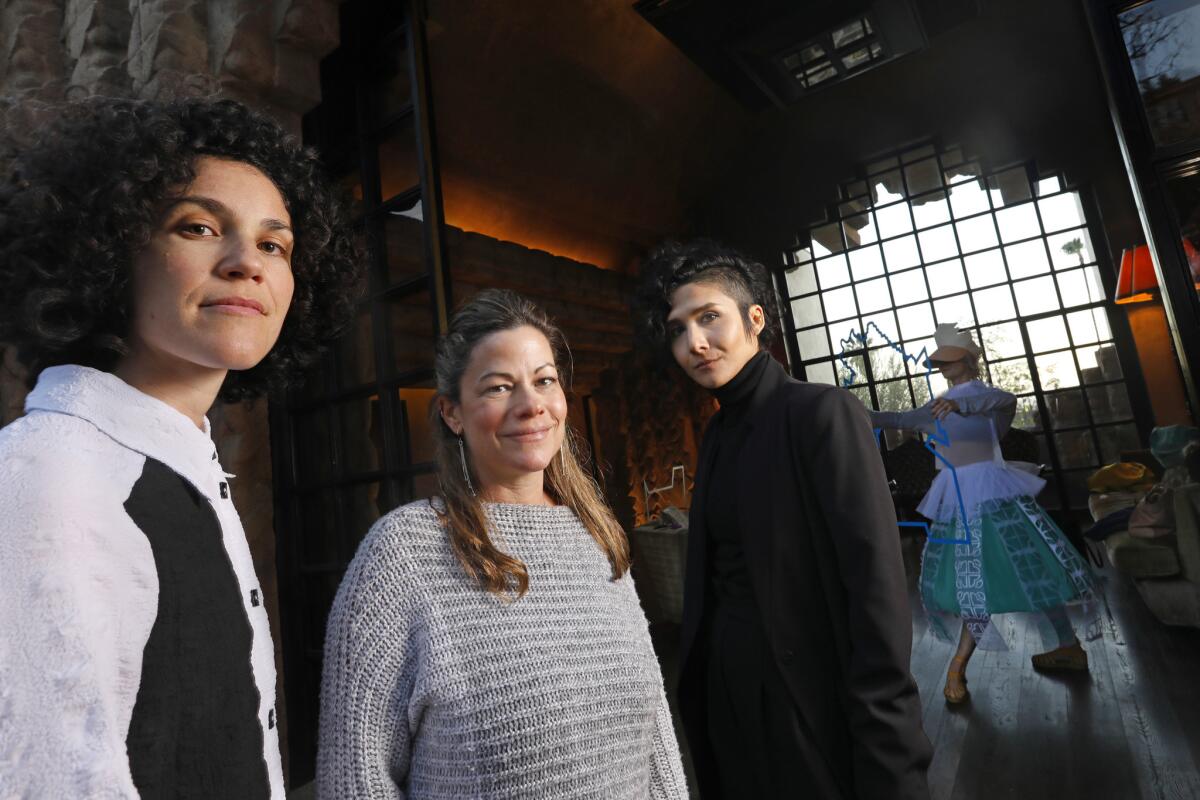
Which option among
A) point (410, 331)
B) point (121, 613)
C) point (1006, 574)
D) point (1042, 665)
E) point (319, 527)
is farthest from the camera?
point (1042, 665)

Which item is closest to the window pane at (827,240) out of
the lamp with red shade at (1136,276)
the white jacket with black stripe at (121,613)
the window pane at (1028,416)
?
the window pane at (1028,416)

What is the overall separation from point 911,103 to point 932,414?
6049 millimetres

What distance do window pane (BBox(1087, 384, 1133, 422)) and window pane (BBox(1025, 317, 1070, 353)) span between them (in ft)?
→ 2.03

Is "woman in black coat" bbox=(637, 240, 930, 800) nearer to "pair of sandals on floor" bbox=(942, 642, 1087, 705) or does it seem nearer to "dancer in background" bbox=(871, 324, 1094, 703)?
"dancer in background" bbox=(871, 324, 1094, 703)

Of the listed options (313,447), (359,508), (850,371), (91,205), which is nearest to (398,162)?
(313,447)

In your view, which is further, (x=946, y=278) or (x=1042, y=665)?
(x=946, y=278)

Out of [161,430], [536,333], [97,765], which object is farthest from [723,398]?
[97,765]

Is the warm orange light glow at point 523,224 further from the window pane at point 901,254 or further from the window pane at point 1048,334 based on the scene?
the window pane at point 1048,334

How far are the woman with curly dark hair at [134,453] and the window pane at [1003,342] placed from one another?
8.29 meters

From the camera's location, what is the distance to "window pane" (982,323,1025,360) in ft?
23.7

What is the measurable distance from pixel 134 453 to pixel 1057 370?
875 centimetres

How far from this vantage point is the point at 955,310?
753 centimetres

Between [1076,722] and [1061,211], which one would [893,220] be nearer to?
[1061,211]

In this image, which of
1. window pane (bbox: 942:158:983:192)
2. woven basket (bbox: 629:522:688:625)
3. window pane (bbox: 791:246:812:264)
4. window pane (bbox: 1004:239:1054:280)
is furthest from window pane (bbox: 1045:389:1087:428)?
woven basket (bbox: 629:522:688:625)
